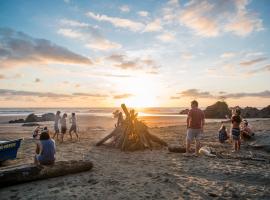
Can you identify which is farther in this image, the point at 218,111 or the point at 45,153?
the point at 218,111

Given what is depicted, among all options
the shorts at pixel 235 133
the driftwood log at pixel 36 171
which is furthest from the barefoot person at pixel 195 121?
the driftwood log at pixel 36 171

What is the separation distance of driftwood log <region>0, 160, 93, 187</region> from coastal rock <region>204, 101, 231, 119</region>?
3950 cm

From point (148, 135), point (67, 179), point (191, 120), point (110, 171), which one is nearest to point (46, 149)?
point (67, 179)

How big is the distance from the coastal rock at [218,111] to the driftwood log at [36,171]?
3950cm

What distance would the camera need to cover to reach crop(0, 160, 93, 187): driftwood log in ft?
26.2

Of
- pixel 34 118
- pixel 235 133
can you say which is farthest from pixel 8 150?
pixel 34 118

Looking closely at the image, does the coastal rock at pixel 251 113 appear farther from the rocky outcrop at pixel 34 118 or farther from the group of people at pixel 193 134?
the rocky outcrop at pixel 34 118

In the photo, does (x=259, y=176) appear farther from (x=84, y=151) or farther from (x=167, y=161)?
(x=84, y=151)

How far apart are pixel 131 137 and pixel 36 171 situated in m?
7.38

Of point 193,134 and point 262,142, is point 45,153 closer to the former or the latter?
point 193,134

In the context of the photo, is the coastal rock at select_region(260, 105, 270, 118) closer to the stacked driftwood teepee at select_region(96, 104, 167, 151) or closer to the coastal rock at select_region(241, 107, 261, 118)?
the coastal rock at select_region(241, 107, 261, 118)

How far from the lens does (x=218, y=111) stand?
4638cm

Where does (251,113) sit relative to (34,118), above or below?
above

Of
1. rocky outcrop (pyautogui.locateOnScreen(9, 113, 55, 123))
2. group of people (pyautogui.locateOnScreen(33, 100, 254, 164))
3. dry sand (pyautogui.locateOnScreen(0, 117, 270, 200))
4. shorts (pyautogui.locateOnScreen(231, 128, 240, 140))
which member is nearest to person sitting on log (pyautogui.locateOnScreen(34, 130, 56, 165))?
group of people (pyautogui.locateOnScreen(33, 100, 254, 164))
